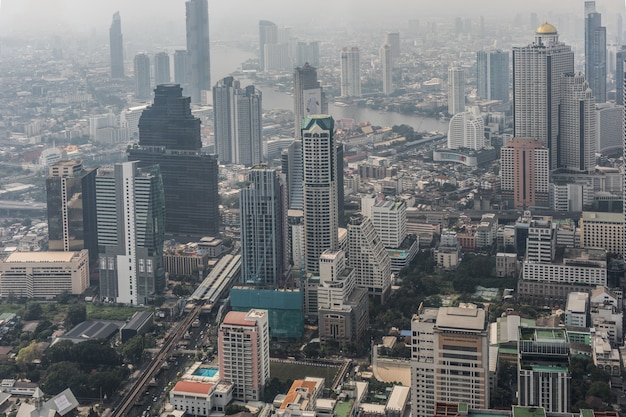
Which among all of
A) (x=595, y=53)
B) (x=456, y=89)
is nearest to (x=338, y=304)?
(x=595, y=53)

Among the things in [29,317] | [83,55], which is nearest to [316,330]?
[29,317]

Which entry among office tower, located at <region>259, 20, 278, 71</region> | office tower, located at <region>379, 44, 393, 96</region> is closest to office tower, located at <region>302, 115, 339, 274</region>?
office tower, located at <region>259, 20, 278, 71</region>

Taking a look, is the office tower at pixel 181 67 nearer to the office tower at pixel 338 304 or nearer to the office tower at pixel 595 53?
the office tower at pixel 595 53

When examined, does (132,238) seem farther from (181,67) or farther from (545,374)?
(181,67)

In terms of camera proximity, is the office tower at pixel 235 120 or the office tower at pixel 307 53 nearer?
the office tower at pixel 307 53

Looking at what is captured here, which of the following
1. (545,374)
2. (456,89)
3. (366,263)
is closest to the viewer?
(545,374)

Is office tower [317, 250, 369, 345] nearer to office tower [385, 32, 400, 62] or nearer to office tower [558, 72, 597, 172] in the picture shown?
office tower [558, 72, 597, 172]

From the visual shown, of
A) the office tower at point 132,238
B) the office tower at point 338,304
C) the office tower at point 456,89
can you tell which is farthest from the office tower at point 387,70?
the office tower at point 338,304
